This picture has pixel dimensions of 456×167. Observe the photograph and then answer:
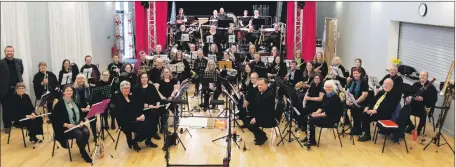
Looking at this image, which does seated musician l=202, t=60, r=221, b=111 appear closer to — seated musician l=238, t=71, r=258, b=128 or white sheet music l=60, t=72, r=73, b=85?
seated musician l=238, t=71, r=258, b=128

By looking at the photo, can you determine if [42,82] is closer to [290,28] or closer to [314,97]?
[314,97]

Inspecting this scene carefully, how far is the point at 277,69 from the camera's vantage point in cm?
1139

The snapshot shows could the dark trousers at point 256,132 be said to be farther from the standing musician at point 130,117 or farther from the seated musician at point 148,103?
the standing musician at point 130,117

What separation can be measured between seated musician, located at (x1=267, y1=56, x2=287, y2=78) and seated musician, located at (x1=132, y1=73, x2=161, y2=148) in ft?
12.2

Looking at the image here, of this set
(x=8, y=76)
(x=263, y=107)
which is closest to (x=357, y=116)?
(x=263, y=107)

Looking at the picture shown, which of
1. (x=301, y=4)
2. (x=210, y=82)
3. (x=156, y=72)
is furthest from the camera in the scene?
(x=301, y=4)

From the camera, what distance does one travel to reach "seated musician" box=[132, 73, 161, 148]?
26.0ft

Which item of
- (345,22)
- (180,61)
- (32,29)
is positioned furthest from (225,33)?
(32,29)

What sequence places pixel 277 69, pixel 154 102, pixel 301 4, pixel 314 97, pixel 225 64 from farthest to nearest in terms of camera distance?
pixel 301 4 < pixel 225 64 < pixel 277 69 < pixel 314 97 < pixel 154 102

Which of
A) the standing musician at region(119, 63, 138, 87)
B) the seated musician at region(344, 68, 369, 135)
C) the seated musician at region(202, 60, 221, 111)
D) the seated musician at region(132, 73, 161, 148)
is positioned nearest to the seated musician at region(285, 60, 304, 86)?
the seated musician at region(202, 60, 221, 111)

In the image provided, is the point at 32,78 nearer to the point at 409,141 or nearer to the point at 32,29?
the point at 32,29

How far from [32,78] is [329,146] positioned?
21.6 ft

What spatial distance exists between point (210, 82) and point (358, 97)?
129 inches

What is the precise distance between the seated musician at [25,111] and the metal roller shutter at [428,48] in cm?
778
